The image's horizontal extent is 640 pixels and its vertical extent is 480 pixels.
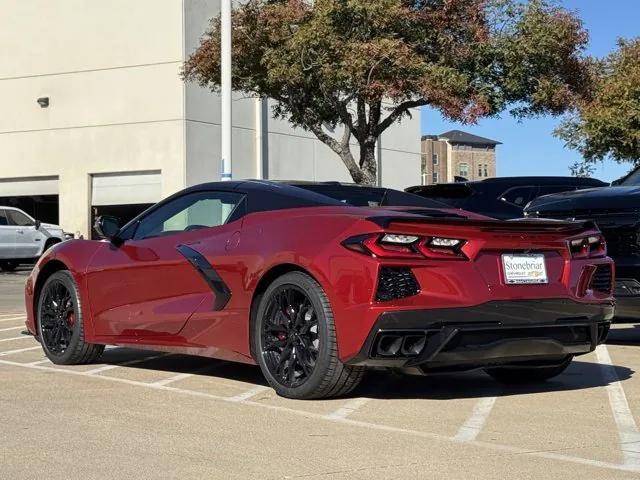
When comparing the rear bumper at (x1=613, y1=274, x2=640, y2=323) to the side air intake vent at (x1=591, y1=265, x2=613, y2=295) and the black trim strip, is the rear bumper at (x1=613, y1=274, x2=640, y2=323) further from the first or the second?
the black trim strip

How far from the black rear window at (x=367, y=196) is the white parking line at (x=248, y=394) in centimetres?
139

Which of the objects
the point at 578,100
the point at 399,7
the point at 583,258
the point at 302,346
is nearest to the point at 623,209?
the point at 583,258

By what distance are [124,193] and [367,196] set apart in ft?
78.0

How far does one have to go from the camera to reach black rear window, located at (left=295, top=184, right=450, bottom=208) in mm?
6527

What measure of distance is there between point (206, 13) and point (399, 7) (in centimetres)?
1097

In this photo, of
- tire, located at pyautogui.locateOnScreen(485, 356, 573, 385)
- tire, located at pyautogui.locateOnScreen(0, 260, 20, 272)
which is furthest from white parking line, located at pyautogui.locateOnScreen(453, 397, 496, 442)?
tire, located at pyautogui.locateOnScreen(0, 260, 20, 272)

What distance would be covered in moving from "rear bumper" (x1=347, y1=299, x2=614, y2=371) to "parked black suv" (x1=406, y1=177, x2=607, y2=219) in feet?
22.1

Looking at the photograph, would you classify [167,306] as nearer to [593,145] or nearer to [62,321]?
[62,321]

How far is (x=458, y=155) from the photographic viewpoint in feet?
431

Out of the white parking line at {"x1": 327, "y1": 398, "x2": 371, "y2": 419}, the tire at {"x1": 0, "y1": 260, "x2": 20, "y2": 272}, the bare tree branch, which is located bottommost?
the white parking line at {"x1": 327, "y1": 398, "x2": 371, "y2": 419}

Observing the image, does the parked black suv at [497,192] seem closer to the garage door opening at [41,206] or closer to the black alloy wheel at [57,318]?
the black alloy wheel at [57,318]

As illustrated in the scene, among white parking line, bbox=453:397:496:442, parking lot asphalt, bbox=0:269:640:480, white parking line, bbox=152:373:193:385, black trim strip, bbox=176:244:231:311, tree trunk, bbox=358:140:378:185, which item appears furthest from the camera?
tree trunk, bbox=358:140:378:185

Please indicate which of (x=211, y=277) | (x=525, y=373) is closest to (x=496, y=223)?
(x=525, y=373)

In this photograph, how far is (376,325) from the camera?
5.46 meters
